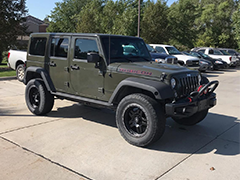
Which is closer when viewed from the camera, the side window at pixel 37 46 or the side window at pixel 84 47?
the side window at pixel 84 47

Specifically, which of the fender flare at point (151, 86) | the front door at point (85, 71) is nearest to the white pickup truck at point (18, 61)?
the front door at point (85, 71)

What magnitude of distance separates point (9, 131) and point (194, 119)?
3.65m

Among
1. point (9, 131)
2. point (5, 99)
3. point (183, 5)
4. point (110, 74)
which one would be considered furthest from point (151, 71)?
point (183, 5)

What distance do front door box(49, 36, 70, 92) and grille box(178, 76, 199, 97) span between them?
2.35m

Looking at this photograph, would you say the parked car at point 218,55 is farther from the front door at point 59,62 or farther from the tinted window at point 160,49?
the front door at point 59,62

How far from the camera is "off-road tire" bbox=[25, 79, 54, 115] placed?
5.71m

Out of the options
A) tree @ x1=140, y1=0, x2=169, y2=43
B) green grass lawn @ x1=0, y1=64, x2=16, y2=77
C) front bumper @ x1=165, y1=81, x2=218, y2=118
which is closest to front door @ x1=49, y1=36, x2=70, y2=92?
front bumper @ x1=165, y1=81, x2=218, y2=118

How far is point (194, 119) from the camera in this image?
5.28 metres

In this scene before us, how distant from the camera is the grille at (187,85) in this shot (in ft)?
14.3

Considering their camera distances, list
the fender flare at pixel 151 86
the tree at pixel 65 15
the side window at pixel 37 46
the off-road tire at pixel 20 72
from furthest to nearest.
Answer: the tree at pixel 65 15
the off-road tire at pixel 20 72
the side window at pixel 37 46
the fender flare at pixel 151 86

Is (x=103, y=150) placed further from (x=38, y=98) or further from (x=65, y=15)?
(x=65, y=15)

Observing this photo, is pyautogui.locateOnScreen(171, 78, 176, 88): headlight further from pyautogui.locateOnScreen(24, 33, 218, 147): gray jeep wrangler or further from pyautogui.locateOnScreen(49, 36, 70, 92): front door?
pyautogui.locateOnScreen(49, 36, 70, 92): front door

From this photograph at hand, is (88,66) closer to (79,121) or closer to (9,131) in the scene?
(79,121)

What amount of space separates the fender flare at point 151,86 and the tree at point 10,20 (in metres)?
13.8
